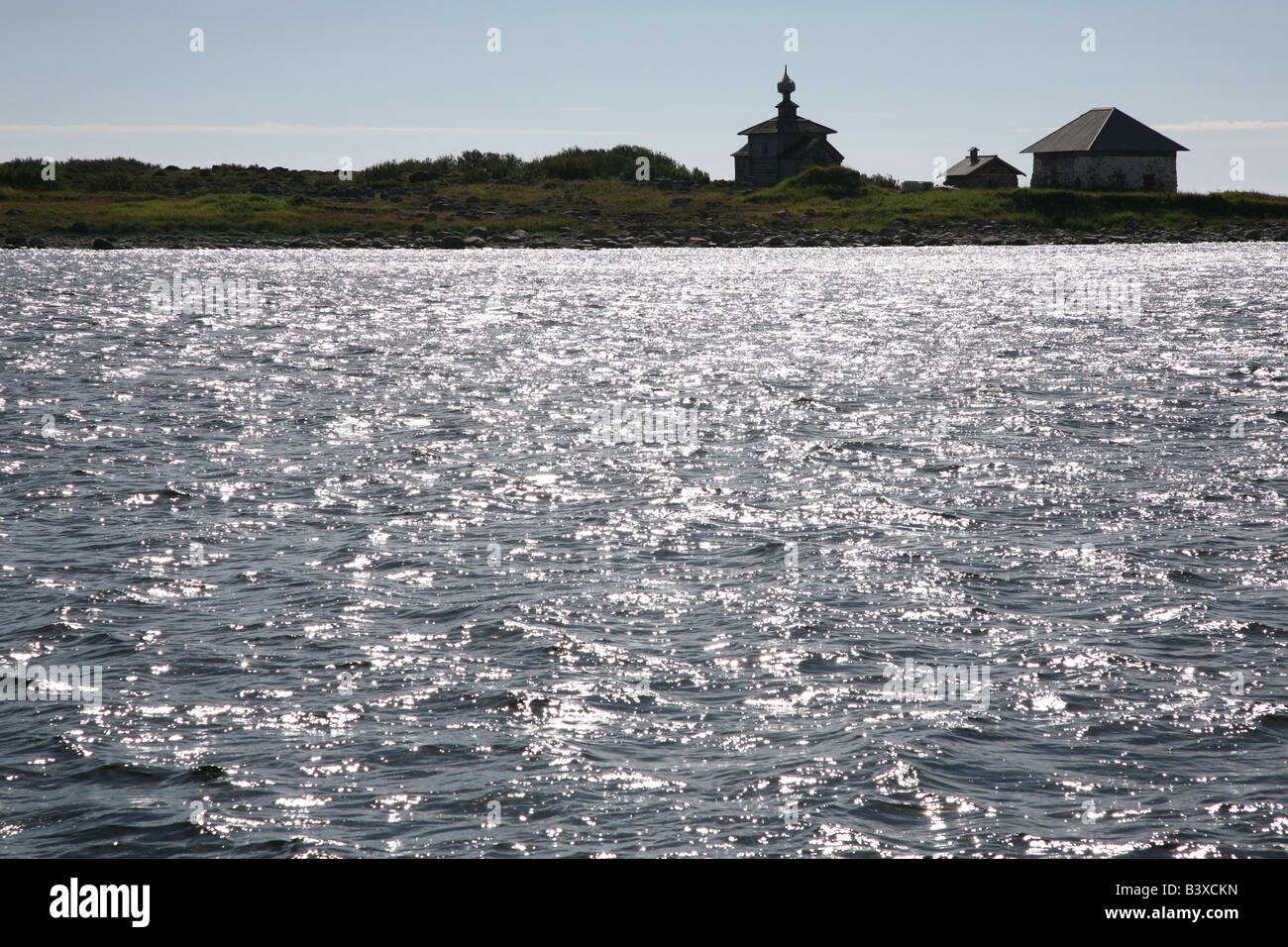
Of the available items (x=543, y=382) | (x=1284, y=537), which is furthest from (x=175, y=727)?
(x=543, y=382)

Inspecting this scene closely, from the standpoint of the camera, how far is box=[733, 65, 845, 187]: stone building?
4934 inches

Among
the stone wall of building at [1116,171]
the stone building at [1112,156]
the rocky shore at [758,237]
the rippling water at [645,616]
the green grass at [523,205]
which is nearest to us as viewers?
the rippling water at [645,616]

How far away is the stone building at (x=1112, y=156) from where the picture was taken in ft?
365

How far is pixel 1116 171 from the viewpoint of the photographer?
112500 millimetres

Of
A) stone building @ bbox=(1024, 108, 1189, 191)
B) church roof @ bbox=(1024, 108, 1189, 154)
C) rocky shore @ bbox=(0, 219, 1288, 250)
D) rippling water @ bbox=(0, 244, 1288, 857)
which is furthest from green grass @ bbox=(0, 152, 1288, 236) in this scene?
rippling water @ bbox=(0, 244, 1288, 857)

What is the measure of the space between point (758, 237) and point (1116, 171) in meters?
34.7

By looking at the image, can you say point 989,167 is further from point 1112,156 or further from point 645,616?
point 645,616

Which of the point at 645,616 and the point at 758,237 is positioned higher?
the point at 758,237

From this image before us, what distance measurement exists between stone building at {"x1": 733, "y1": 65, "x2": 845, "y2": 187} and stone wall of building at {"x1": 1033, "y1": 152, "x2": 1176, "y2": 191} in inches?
930

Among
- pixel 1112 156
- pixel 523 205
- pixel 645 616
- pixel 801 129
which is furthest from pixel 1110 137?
pixel 645 616

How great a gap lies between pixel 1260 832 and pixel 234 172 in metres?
141

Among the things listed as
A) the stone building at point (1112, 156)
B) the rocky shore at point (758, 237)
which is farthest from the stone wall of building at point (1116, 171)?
the rocky shore at point (758, 237)

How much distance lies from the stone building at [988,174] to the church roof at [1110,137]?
8.77 meters

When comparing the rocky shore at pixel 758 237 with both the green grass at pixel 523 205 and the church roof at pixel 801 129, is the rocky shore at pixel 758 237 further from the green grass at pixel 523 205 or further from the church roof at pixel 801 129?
the church roof at pixel 801 129
